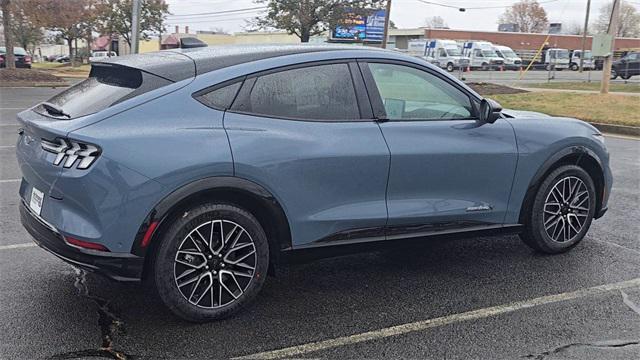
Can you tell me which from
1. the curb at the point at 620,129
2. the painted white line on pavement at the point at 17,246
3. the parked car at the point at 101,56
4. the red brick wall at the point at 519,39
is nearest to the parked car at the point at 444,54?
the red brick wall at the point at 519,39

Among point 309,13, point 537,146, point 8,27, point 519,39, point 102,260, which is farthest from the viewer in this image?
point 519,39

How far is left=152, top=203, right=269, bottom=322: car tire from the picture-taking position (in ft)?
11.4

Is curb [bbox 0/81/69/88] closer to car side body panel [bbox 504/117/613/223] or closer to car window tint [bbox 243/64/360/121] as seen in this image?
car window tint [bbox 243/64/360/121]

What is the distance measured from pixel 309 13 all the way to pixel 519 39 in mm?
52587

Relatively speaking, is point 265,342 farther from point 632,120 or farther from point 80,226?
point 632,120

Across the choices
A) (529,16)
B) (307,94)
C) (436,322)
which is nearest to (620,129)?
(436,322)

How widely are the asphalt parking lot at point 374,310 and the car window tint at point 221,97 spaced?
4.38 ft

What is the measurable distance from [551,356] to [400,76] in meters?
2.15

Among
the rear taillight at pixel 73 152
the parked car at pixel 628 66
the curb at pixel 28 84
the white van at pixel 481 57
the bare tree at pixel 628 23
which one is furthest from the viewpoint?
the bare tree at pixel 628 23

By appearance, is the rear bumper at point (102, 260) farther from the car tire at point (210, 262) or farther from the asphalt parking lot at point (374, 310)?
the asphalt parking lot at point (374, 310)

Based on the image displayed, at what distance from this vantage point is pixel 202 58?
12.8ft

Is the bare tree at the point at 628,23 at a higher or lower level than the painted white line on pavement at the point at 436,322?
higher

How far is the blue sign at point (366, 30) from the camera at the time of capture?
35731mm

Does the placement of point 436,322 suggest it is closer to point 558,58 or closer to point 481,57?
point 481,57
